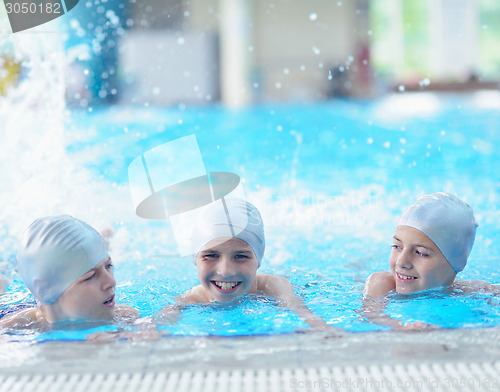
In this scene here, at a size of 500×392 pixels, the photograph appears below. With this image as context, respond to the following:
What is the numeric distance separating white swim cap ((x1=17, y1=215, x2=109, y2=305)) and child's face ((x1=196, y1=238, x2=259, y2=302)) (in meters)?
0.62

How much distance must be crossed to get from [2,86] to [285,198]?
6075 mm

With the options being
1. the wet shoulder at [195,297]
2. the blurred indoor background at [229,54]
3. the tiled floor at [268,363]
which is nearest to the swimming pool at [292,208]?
the tiled floor at [268,363]

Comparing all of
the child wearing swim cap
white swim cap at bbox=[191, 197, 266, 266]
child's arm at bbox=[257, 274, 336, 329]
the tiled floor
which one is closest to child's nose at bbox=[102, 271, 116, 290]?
the child wearing swim cap

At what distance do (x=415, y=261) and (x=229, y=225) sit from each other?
40.3 inches

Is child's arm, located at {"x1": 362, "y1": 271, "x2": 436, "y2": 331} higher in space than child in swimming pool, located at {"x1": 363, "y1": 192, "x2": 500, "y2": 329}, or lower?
lower

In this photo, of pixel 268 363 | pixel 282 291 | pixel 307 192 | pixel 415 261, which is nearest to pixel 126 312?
pixel 282 291

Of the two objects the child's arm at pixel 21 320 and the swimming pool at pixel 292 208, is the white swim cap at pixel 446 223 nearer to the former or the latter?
the swimming pool at pixel 292 208

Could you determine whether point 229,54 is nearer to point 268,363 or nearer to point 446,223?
point 446,223

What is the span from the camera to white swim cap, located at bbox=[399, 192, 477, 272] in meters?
3.57

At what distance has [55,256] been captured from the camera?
3070mm

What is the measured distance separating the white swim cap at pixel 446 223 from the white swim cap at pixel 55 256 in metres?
1.70

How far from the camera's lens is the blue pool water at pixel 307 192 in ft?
11.9

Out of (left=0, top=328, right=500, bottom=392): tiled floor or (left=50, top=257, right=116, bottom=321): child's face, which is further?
(left=50, top=257, right=116, bottom=321): child's face

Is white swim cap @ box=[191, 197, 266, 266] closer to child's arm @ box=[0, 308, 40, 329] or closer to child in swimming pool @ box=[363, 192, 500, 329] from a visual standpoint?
child in swimming pool @ box=[363, 192, 500, 329]
